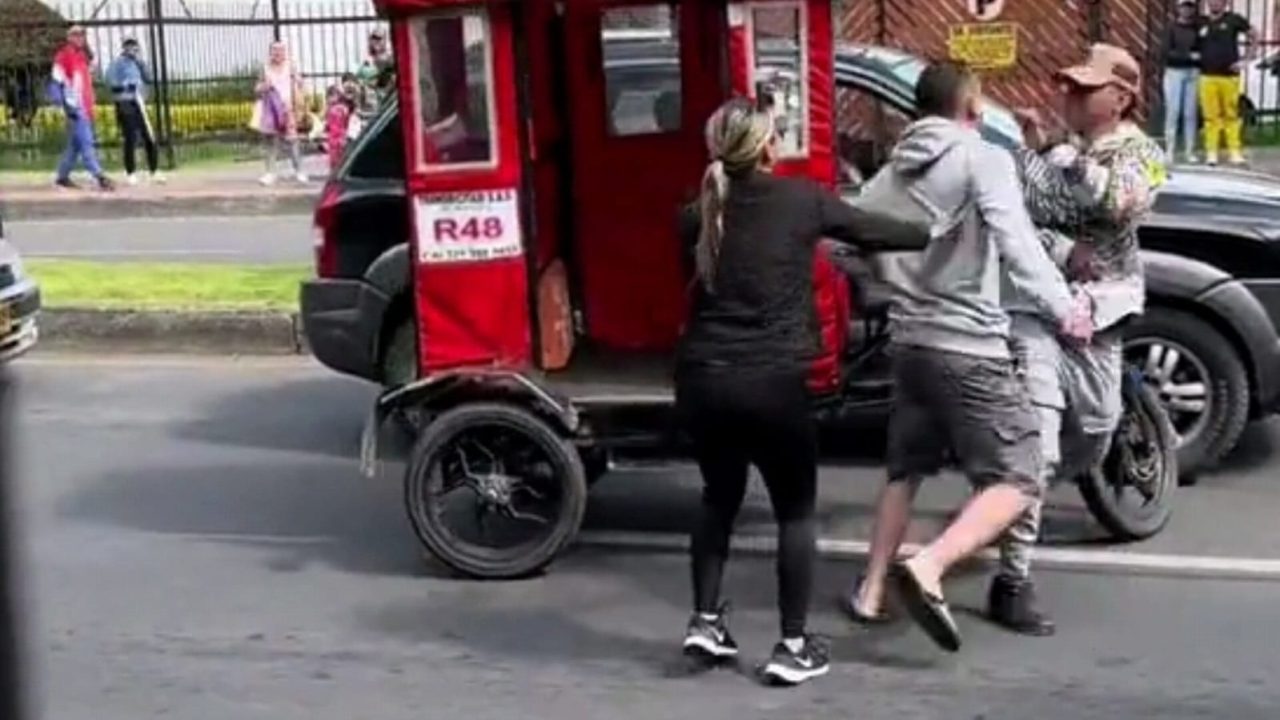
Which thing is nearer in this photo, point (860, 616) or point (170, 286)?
point (860, 616)

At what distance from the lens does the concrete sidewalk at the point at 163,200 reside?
72.7ft

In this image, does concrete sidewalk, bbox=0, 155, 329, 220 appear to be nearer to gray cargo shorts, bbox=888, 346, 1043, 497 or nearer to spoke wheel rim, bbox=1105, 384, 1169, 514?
spoke wheel rim, bbox=1105, 384, 1169, 514

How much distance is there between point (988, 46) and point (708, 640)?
14.4m

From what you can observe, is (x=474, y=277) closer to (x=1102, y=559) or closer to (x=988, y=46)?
(x=1102, y=559)

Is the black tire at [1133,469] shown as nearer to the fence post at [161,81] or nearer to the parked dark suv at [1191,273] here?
the parked dark suv at [1191,273]

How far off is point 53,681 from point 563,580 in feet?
5.79

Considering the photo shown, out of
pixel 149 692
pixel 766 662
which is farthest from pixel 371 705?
pixel 766 662

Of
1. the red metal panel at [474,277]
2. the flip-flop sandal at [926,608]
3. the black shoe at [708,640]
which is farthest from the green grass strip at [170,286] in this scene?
the flip-flop sandal at [926,608]

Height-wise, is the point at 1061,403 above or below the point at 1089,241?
below

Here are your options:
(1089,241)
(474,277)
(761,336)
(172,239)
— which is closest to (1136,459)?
(1089,241)

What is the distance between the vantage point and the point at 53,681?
22.4 feet

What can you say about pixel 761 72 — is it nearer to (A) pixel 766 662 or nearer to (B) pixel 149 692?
(A) pixel 766 662

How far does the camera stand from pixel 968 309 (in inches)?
266

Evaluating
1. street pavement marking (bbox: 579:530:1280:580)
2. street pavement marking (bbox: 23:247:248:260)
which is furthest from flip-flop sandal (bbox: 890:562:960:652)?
street pavement marking (bbox: 23:247:248:260)
